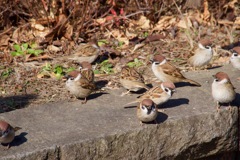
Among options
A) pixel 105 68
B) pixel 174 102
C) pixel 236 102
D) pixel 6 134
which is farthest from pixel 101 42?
pixel 6 134

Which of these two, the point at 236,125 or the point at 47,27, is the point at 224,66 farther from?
the point at 47,27

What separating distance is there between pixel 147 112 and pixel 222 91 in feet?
3.50

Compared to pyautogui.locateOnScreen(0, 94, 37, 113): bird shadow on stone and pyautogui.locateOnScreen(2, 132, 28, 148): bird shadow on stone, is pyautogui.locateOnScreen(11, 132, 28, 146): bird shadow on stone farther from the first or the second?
pyautogui.locateOnScreen(0, 94, 37, 113): bird shadow on stone

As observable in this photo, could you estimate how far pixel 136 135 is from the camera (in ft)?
18.9

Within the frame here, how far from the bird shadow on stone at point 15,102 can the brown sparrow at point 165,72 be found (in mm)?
1647

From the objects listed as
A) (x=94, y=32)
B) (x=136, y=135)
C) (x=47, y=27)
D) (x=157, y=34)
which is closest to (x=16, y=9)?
(x=47, y=27)

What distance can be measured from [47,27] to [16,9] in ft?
1.86

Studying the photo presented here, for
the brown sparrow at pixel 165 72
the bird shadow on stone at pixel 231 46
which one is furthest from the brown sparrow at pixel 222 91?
the bird shadow on stone at pixel 231 46

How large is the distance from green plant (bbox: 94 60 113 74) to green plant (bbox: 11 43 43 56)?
0.94 meters

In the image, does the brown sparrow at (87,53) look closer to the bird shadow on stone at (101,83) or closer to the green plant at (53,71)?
the green plant at (53,71)

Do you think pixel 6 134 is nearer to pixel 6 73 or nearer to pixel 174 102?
pixel 174 102

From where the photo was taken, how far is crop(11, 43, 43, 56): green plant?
8.38 meters

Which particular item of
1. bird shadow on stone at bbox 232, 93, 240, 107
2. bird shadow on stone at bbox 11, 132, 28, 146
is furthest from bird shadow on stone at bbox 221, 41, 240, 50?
bird shadow on stone at bbox 11, 132, 28, 146

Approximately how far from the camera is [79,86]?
678cm
